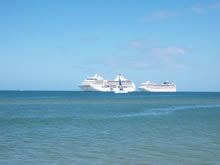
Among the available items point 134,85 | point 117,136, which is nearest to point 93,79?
point 134,85

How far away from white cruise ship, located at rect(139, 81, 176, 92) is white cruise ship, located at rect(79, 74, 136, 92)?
44.0ft

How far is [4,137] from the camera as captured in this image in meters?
11.9

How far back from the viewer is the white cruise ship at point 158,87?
138375 mm

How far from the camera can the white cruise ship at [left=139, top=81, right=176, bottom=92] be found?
13838cm

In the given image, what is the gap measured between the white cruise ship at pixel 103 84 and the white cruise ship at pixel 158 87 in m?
13.4

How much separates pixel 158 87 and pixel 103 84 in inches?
1231

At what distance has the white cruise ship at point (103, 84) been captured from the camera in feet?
402

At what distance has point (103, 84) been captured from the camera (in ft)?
408

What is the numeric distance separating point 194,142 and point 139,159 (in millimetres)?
3531

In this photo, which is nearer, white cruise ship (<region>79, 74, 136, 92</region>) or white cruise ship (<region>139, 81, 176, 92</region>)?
white cruise ship (<region>79, 74, 136, 92</region>)

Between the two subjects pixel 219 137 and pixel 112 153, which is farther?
pixel 219 137

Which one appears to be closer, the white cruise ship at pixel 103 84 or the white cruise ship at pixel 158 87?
the white cruise ship at pixel 103 84

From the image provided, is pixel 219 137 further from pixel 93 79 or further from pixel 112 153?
pixel 93 79

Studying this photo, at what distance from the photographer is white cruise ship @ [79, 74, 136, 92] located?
122562mm
